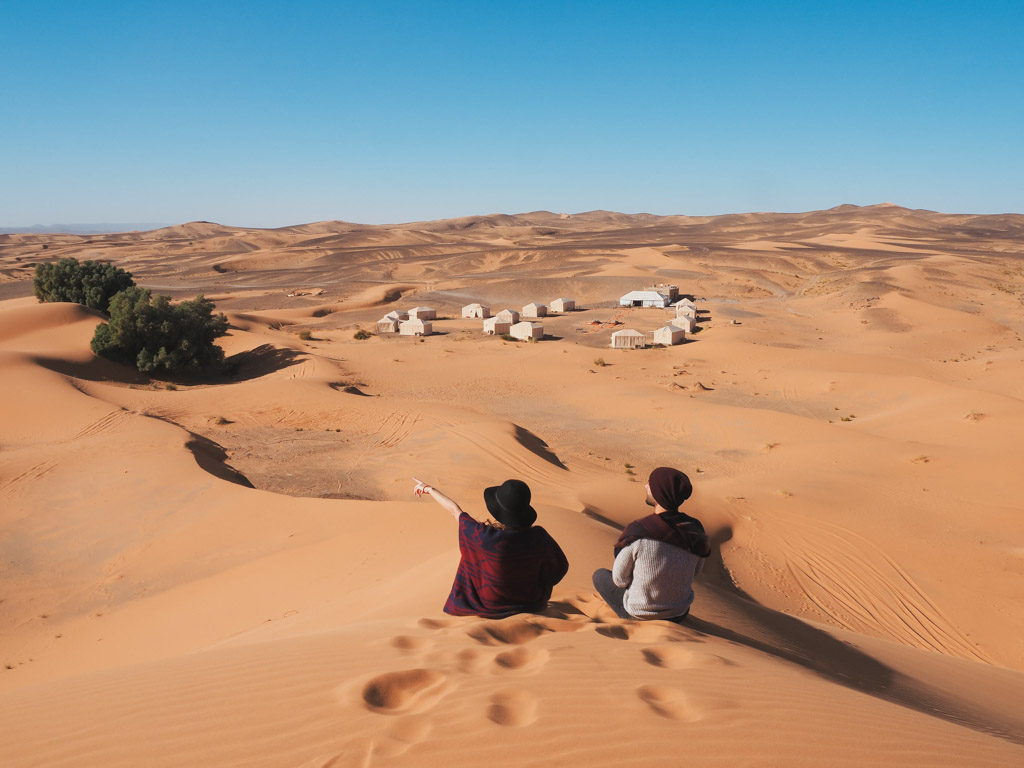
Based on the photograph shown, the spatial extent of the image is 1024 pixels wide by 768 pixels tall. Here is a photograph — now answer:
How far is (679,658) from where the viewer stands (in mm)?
4234

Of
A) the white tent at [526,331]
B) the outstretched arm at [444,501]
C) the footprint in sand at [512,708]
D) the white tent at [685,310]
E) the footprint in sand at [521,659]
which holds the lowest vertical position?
the white tent at [526,331]

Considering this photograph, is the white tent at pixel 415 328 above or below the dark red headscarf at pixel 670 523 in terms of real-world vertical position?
below

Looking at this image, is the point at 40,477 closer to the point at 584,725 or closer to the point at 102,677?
the point at 102,677

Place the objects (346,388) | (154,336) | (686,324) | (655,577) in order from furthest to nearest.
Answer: (686,324), (154,336), (346,388), (655,577)

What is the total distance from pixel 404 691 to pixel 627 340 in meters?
31.1

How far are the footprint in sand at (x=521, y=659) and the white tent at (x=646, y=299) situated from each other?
150 feet

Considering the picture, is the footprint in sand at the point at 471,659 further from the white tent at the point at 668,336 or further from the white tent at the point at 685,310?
the white tent at the point at 685,310

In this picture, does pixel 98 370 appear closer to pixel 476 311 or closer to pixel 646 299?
pixel 476 311

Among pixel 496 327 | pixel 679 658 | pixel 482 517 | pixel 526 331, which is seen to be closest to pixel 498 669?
pixel 679 658

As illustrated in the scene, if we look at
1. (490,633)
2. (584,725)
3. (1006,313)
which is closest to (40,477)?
(490,633)

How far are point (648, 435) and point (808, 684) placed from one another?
1610 centimetres

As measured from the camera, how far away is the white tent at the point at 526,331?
36156 millimetres

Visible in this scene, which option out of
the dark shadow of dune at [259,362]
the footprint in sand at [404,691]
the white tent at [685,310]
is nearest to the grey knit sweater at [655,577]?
the footprint in sand at [404,691]

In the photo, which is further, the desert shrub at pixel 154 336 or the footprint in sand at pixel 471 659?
the desert shrub at pixel 154 336
